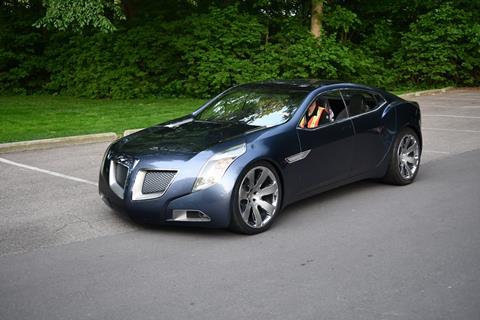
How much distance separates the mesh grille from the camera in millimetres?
5988

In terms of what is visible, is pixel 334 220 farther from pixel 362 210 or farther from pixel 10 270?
pixel 10 270

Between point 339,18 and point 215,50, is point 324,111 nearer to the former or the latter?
point 215,50

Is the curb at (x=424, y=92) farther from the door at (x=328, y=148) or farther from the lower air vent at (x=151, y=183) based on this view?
the lower air vent at (x=151, y=183)

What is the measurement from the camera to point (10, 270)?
5.16 meters

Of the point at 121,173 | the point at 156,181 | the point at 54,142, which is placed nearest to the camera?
the point at 156,181

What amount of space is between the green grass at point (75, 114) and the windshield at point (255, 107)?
5.35 meters

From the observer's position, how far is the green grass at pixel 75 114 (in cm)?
1296

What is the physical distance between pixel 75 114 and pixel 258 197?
35.2 feet

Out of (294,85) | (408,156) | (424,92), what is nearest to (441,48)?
(424,92)

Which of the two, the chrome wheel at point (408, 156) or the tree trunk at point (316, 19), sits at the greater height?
the tree trunk at point (316, 19)

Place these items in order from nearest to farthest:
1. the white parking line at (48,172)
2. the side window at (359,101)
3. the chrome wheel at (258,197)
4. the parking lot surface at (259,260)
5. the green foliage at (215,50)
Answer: the parking lot surface at (259,260)
the chrome wheel at (258,197)
the side window at (359,101)
the white parking line at (48,172)
the green foliage at (215,50)

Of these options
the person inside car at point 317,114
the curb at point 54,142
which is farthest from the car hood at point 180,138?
the curb at point 54,142

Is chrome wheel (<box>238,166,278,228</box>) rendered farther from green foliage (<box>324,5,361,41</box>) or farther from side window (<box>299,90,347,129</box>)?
green foliage (<box>324,5,361,41</box>)

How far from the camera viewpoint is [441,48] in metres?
24.9
